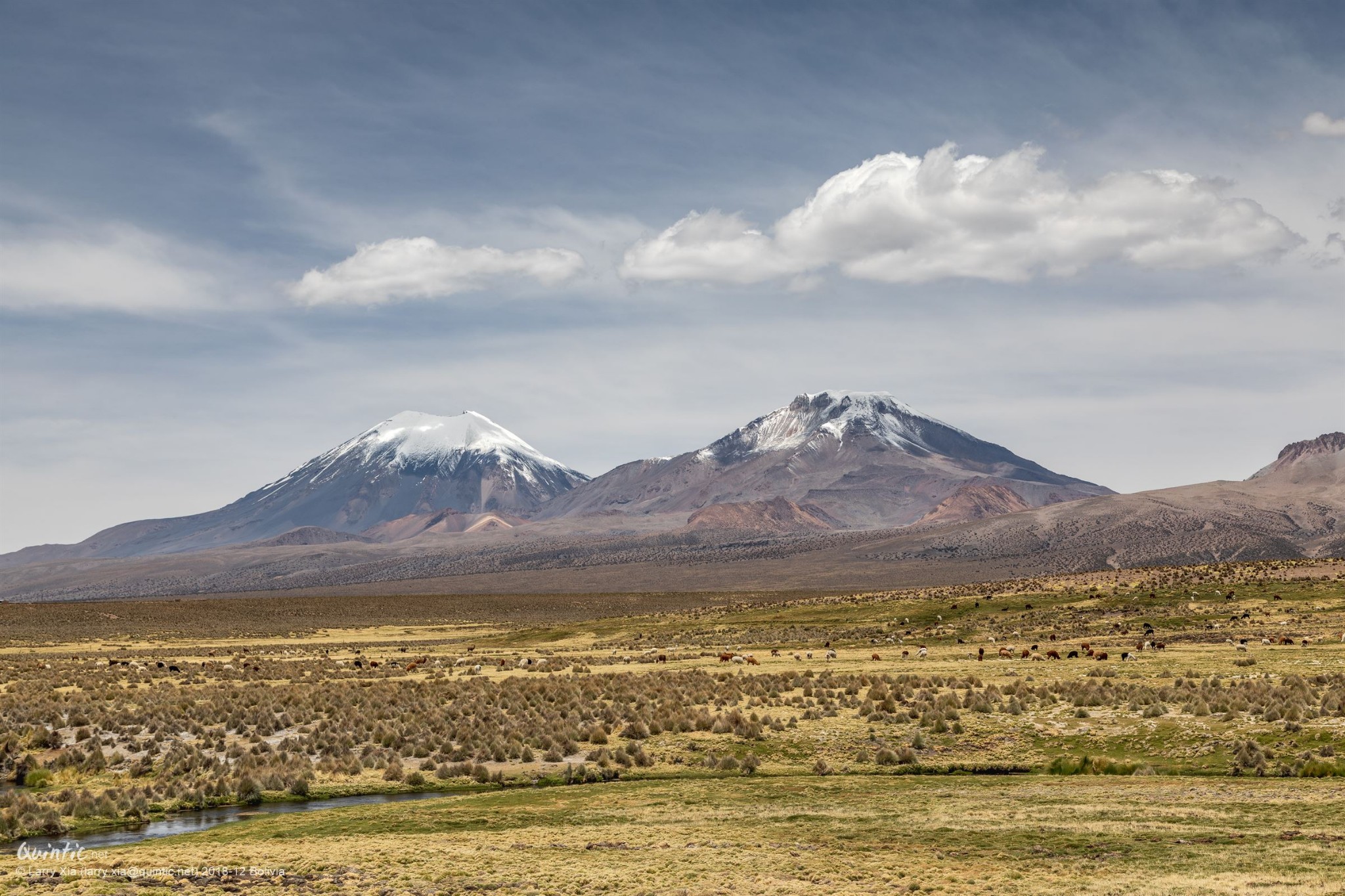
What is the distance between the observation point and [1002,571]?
604ft

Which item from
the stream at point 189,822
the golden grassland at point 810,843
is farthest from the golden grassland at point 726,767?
the stream at point 189,822

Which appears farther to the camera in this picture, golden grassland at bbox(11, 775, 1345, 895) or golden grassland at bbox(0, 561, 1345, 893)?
golden grassland at bbox(0, 561, 1345, 893)

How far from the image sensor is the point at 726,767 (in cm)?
2705

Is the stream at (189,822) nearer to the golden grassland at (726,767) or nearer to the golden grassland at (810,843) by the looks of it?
the golden grassland at (726,767)

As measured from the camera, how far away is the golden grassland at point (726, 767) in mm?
16422

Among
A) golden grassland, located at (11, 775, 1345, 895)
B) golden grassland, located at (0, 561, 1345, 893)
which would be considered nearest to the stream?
golden grassland, located at (0, 561, 1345, 893)

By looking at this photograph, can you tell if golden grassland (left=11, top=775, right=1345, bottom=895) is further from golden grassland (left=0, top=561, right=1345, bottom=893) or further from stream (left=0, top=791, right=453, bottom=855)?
stream (left=0, top=791, right=453, bottom=855)

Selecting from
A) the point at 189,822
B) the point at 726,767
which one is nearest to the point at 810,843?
the point at 726,767

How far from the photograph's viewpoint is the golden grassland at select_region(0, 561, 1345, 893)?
53.9 feet

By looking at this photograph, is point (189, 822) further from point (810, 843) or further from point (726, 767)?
point (810, 843)

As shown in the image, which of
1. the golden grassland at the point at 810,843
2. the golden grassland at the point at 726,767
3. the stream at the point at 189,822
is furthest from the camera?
the stream at the point at 189,822

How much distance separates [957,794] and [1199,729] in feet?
28.4

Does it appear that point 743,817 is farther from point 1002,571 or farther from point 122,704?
point 1002,571

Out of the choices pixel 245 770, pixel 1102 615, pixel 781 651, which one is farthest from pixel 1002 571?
pixel 245 770
